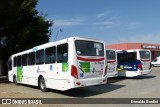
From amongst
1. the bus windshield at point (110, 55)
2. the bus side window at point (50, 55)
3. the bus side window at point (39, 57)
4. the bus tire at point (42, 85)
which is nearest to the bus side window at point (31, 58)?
the bus side window at point (39, 57)

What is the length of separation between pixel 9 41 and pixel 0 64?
39.2 ft

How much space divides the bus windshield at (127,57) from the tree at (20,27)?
9.99 meters

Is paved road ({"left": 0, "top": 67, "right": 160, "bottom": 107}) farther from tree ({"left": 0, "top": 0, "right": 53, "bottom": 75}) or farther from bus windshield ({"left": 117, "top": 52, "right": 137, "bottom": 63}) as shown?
tree ({"left": 0, "top": 0, "right": 53, "bottom": 75})

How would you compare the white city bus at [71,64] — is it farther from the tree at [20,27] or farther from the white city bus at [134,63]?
the tree at [20,27]

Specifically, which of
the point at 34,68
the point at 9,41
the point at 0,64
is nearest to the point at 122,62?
the point at 34,68

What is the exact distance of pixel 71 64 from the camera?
13.4 meters

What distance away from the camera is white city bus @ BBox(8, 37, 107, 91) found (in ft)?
44.4

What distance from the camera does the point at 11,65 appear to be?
2481 centimetres

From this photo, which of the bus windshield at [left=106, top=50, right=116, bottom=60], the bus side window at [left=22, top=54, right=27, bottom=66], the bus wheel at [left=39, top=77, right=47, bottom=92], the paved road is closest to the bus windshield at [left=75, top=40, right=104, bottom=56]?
the paved road

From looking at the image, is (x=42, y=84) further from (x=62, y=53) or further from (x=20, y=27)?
(x=20, y=27)

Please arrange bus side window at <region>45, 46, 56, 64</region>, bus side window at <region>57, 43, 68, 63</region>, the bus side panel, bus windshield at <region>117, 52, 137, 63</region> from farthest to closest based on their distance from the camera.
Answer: bus windshield at <region>117, 52, 137, 63</region>, the bus side panel, bus side window at <region>45, 46, 56, 64</region>, bus side window at <region>57, 43, 68, 63</region>

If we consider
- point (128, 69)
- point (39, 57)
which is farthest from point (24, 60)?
point (128, 69)

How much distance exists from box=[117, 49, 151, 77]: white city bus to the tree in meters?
10.5

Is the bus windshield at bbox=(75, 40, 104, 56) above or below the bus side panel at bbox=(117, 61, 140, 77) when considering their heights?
above
